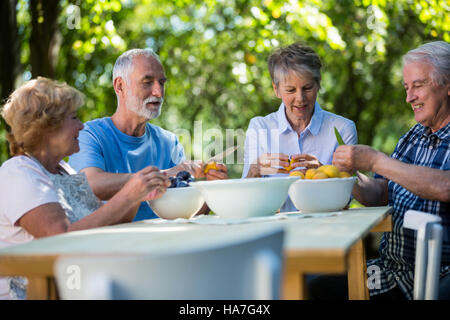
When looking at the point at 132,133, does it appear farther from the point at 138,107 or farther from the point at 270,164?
the point at 270,164

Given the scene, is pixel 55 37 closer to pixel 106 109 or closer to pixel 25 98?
pixel 106 109

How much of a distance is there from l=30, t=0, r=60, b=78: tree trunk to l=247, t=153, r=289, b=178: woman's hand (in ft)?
12.0

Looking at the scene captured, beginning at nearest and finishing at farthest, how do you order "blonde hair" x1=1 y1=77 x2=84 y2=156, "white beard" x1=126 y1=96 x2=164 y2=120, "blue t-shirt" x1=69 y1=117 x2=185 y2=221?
"blonde hair" x1=1 y1=77 x2=84 y2=156, "blue t-shirt" x1=69 y1=117 x2=185 y2=221, "white beard" x1=126 y1=96 x2=164 y2=120

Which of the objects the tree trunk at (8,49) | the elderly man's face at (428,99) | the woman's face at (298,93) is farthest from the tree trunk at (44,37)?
the elderly man's face at (428,99)

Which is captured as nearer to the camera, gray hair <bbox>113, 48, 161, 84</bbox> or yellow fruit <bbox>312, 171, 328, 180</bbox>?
yellow fruit <bbox>312, 171, 328, 180</bbox>

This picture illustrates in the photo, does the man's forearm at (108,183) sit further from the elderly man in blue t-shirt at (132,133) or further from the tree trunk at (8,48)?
the tree trunk at (8,48)

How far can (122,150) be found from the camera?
3439mm

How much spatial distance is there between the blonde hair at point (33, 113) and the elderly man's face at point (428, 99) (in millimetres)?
1605

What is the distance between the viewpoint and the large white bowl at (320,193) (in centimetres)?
226

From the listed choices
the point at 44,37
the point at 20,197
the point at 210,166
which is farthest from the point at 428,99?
the point at 44,37

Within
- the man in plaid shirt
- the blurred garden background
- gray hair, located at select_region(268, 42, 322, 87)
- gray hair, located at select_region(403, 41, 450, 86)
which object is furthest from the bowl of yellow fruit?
the blurred garden background

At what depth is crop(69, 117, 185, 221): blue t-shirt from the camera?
3.25 m

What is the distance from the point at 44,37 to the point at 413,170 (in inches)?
182

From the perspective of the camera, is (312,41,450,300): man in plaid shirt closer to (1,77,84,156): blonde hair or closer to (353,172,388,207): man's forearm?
(353,172,388,207): man's forearm
